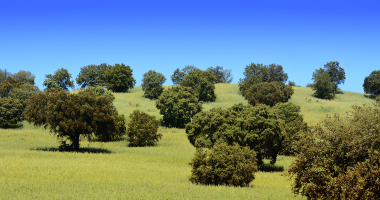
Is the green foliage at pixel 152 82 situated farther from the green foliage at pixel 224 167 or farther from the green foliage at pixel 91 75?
the green foliage at pixel 224 167

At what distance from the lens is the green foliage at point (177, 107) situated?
66.9m

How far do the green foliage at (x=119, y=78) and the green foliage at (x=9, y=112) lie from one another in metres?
51.9

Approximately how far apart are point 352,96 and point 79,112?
111595 mm

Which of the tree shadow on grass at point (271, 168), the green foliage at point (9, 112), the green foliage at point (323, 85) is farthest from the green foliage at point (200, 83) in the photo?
the tree shadow on grass at point (271, 168)

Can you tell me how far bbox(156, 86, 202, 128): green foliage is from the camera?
6694 centimetres

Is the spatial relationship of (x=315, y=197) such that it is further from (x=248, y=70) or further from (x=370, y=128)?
(x=248, y=70)

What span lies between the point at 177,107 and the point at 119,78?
57256mm

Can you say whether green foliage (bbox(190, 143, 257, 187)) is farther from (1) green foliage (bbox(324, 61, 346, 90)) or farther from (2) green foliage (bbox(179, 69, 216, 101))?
(1) green foliage (bbox(324, 61, 346, 90))

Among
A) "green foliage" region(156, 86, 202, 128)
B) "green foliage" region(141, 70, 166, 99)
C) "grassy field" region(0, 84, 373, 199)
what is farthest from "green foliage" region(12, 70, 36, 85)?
"grassy field" region(0, 84, 373, 199)

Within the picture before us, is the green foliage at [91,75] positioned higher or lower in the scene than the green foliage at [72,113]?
higher

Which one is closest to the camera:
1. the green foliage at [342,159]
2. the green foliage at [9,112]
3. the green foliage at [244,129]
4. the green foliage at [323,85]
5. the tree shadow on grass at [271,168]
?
the green foliage at [342,159]

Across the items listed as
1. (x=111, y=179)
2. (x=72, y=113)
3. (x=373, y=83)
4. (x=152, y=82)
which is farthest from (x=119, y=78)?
(x=111, y=179)

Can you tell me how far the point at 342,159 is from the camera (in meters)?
14.6

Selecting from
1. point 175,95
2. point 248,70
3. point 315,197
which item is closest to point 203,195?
point 315,197
